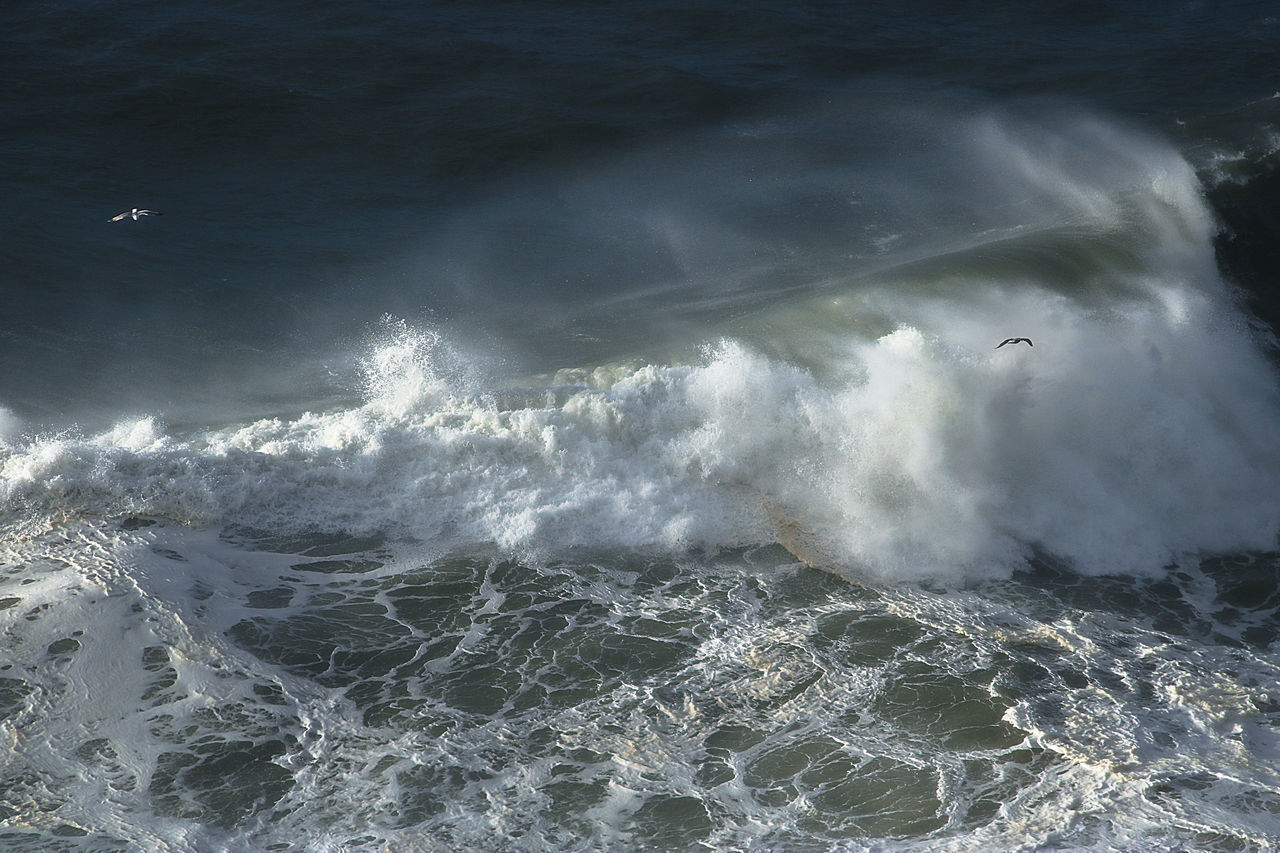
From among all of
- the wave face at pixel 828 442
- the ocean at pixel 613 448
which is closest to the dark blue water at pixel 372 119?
the ocean at pixel 613 448

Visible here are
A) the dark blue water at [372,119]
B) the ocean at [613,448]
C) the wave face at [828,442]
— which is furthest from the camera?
the dark blue water at [372,119]

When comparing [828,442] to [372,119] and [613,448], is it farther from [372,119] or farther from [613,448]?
[372,119]

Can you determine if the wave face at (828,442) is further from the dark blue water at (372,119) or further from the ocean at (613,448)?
the dark blue water at (372,119)

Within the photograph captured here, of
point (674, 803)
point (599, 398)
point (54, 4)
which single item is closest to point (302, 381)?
point (599, 398)

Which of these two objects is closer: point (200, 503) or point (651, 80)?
point (200, 503)

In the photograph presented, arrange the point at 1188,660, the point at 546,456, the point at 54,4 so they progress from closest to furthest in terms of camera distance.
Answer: the point at 1188,660 < the point at 546,456 < the point at 54,4

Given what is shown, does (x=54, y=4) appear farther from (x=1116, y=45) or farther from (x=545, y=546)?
(x=1116, y=45)

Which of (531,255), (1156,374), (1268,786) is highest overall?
(531,255)

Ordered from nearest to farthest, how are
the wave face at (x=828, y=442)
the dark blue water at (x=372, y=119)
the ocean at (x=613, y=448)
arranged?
1. the ocean at (x=613, y=448)
2. the wave face at (x=828, y=442)
3. the dark blue water at (x=372, y=119)
